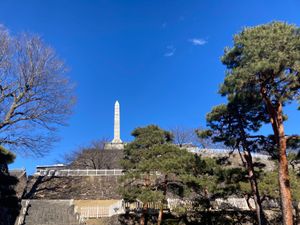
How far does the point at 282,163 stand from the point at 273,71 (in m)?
2.92

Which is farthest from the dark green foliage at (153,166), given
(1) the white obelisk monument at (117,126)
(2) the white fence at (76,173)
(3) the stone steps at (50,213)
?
(1) the white obelisk monument at (117,126)

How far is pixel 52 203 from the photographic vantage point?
1789cm

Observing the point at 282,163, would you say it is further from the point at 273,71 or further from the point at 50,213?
the point at 50,213

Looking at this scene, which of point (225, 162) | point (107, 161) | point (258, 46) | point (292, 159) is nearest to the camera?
point (258, 46)

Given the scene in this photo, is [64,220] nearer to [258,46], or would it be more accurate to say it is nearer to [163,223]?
[163,223]

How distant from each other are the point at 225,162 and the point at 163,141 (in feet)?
12.1

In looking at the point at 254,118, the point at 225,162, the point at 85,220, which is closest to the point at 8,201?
the point at 85,220

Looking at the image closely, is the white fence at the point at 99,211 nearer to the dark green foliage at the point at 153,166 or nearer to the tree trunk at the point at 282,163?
the dark green foliage at the point at 153,166

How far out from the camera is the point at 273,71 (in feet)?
30.8

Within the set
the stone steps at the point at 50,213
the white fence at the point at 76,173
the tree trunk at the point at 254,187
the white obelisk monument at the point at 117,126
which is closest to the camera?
the tree trunk at the point at 254,187

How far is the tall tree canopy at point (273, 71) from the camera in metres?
9.17

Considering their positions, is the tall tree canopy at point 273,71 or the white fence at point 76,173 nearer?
the tall tree canopy at point 273,71

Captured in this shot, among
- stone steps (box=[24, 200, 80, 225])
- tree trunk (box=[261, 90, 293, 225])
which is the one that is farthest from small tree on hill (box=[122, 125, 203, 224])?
tree trunk (box=[261, 90, 293, 225])

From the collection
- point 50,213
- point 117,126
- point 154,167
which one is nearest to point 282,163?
point 154,167
